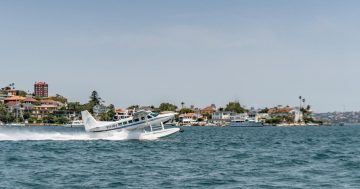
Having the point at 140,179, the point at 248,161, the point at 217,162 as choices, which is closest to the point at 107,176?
the point at 140,179

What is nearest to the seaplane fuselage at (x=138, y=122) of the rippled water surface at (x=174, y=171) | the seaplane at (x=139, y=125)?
the seaplane at (x=139, y=125)

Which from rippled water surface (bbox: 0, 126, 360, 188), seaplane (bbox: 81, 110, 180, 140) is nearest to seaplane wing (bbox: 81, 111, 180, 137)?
seaplane (bbox: 81, 110, 180, 140)

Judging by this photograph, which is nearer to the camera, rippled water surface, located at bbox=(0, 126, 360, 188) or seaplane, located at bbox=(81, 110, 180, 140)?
rippled water surface, located at bbox=(0, 126, 360, 188)

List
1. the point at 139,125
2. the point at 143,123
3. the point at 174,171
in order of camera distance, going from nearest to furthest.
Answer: the point at 174,171 → the point at 143,123 → the point at 139,125

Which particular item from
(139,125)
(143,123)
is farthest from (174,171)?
(139,125)

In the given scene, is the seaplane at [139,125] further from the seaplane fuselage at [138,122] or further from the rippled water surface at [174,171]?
the rippled water surface at [174,171]

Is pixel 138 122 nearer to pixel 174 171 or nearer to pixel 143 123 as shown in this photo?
pixel 143 123

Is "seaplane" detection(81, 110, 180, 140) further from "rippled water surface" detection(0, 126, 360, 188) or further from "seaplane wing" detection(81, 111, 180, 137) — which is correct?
"rippled water surface" detection(0, 126, 360, 188)

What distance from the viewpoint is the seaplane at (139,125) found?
171ft

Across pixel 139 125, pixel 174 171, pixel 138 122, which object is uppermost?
pixel 138 122

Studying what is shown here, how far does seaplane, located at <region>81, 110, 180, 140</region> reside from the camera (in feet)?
171

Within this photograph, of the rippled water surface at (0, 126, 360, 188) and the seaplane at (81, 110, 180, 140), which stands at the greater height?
the seaplane at (81, 110, 180, 140)

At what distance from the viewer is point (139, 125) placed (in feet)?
173

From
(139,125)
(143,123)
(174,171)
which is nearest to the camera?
(174,171)
